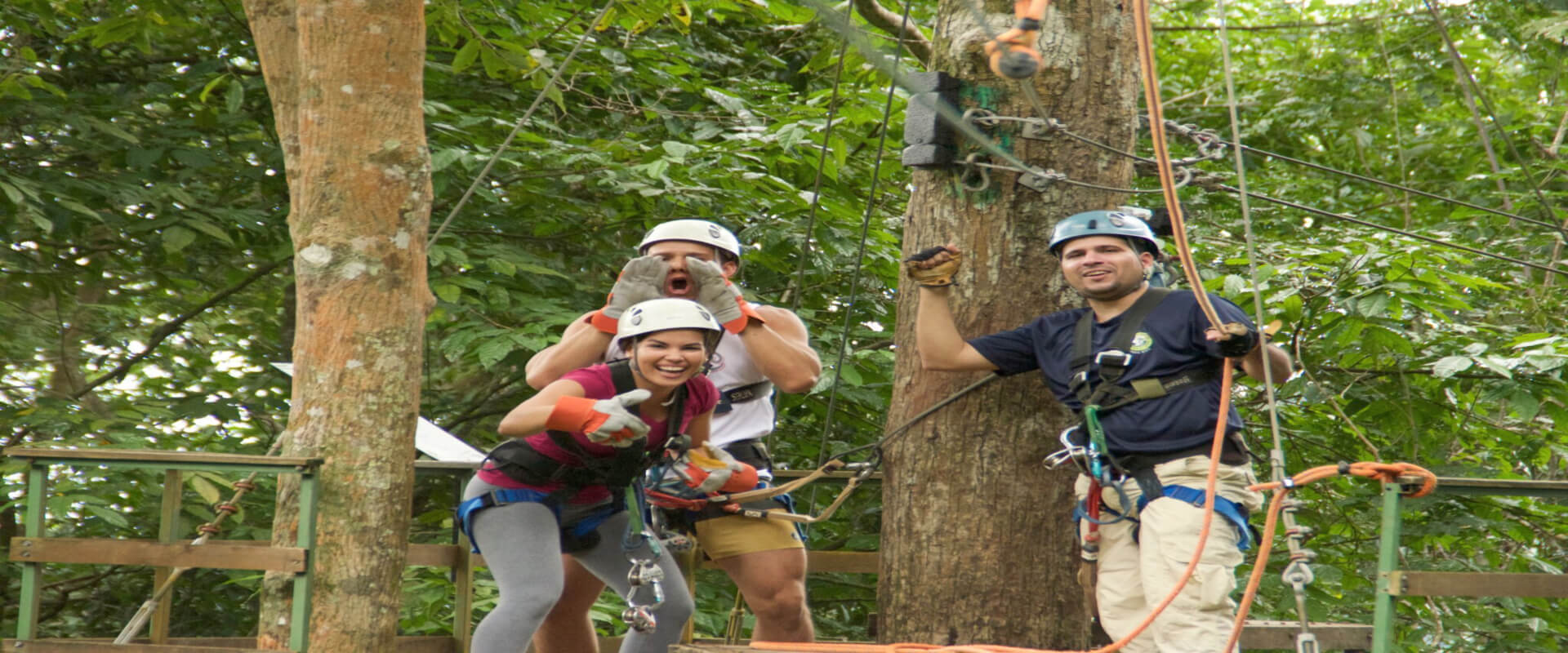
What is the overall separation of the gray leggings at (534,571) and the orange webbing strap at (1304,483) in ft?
4.81

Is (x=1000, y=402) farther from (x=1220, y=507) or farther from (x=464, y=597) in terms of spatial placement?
(x=464, y=597)

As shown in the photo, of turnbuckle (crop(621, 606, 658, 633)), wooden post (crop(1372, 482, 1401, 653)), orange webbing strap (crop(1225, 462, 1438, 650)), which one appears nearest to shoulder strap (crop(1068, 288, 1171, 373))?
orange webbing strap (crop(1225, 462, 1438, 650))

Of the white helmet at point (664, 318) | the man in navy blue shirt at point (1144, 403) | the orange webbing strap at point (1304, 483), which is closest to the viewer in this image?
the orange webbing strap at point (1304, 483)

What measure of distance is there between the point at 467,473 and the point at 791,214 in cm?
203

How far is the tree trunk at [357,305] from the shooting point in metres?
3.69

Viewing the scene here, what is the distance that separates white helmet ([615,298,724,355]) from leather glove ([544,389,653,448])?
0.25 m

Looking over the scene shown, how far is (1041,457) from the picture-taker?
12.8ft

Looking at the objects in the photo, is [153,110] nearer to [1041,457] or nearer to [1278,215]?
[1041,457]

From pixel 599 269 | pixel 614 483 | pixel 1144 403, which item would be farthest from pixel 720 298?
pixel 599 269

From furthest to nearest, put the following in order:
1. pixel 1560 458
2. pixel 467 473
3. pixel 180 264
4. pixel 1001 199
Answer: pixel 1560 458, pixel 180 264, pixel 467 473, pixel 1001 199

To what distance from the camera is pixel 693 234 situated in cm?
389

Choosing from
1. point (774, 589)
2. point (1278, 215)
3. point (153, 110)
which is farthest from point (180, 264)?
point (1278, 215)

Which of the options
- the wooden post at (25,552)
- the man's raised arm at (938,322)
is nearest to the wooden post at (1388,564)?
the man's raised arm at (938,322)

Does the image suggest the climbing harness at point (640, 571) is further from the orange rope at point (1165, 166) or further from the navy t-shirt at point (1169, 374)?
the orange rope at point (1165, 166)
